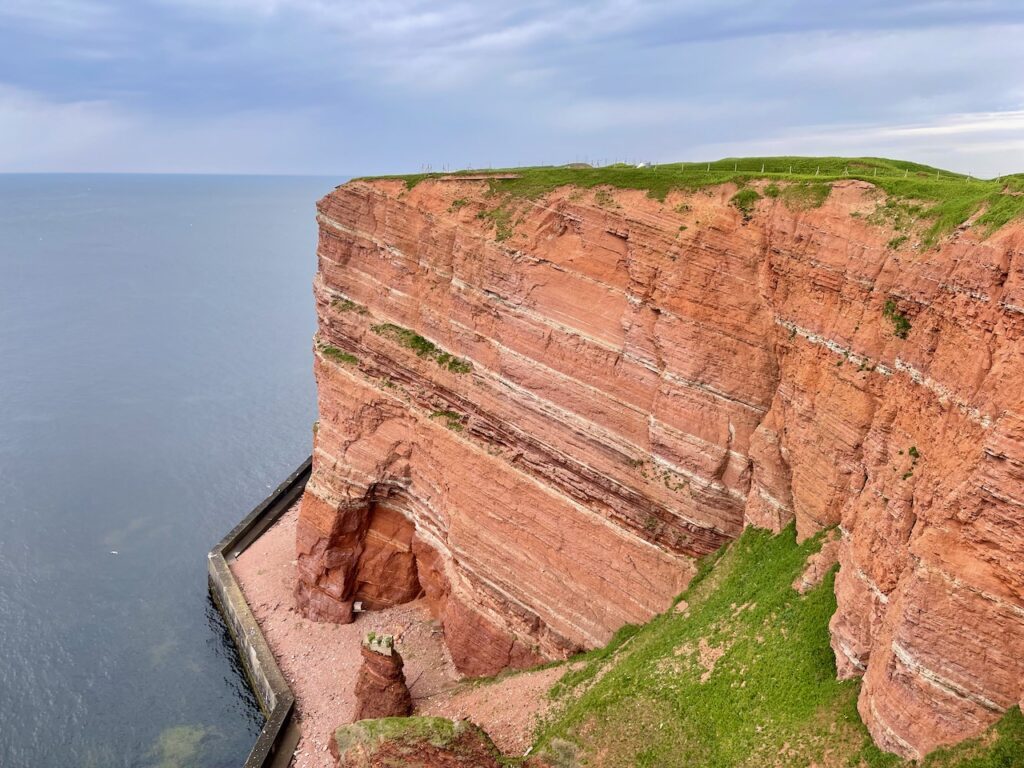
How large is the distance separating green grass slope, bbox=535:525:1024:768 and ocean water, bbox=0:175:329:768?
65.9ft

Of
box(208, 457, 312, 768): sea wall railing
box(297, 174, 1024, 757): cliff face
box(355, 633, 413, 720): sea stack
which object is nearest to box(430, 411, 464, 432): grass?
box(297, 174, 1024, 757): cliff face

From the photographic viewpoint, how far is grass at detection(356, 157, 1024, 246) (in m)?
16.6

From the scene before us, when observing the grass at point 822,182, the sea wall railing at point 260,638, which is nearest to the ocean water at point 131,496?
the sea wall railing at point 260,638

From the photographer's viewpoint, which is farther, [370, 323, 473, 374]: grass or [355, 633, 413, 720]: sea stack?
[370, 323, 473, 374]: grass

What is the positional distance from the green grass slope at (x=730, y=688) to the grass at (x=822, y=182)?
31.4ft

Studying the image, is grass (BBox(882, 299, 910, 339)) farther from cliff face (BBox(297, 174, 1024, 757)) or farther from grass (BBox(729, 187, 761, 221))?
grass (BBox(729, 187, 761, 221))

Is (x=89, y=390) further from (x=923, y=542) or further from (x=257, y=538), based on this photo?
(x=923, y=542)

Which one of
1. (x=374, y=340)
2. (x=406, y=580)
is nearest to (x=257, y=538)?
(x=406, y=580)

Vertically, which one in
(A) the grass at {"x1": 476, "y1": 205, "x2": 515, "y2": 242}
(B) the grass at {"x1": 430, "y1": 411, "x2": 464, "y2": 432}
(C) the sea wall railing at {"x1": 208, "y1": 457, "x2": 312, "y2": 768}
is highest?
(A) the grass at {"x1": 476, "y1": 205, "x2": 515, "y2": 242}

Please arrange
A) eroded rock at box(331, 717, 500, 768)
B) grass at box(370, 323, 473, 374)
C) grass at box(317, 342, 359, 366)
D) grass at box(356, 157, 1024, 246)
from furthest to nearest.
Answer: grass at box(317, 342, 359, 366) → grass at box(370, 323, 473, 374) → eroded rock at box(331, 717, 500, 768) → grass at box(356, 157, 1024, 246)

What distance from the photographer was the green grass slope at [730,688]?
16953 millimetres

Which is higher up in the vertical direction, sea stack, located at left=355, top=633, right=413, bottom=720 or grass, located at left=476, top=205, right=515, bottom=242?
grass, located at left=476, top=205, right=515, bottom=242

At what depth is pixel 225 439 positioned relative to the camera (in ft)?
209

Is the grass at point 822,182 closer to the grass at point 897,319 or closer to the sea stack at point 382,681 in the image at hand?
the grass at point 897,319
